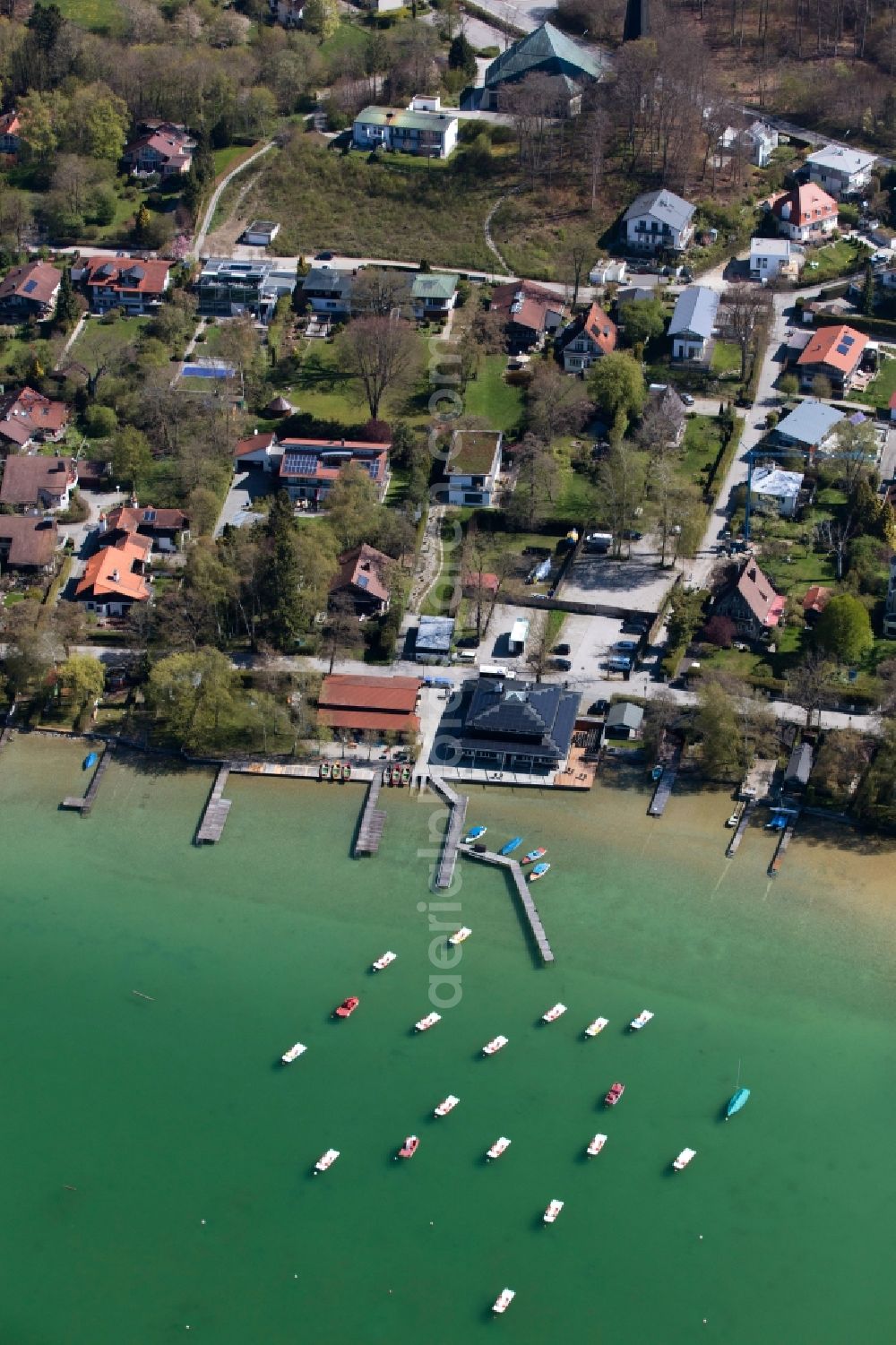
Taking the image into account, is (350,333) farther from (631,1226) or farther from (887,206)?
(631,1226)

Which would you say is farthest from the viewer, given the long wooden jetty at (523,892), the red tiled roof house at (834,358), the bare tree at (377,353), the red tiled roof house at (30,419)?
the red tiled roof house at (834,358)

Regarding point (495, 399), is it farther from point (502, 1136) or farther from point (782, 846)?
point (502, 1136)

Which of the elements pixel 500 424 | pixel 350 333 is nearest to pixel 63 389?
pixel 350 333

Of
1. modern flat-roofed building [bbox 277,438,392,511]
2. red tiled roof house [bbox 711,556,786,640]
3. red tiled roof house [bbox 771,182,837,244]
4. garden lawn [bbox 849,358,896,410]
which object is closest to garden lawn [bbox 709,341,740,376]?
garden lawn [bbox 849,358,896,410]

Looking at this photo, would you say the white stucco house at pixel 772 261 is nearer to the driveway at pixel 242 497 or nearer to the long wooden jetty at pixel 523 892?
the driveway at pixel 242 497

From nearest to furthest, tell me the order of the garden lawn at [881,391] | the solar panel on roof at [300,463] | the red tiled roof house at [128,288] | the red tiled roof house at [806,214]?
the solar panel on roof at [300,463]
the garden lawn at [881,391]
the red tiled roof house at [128,288]
the red tiled roof house at [806,214]

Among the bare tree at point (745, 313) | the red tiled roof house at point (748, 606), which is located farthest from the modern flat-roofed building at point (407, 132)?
the red tiled roof house at point (748, 606)

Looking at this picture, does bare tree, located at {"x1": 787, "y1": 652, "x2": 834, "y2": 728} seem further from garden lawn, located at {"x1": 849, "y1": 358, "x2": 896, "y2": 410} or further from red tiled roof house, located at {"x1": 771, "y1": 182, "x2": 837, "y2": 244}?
red tiled roof house, located at {"x1": 771, "y1": 182, "x2": 837, "y2": 244}

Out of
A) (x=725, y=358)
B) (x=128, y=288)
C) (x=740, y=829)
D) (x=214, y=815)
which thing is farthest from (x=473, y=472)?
(x=128, y=288)
